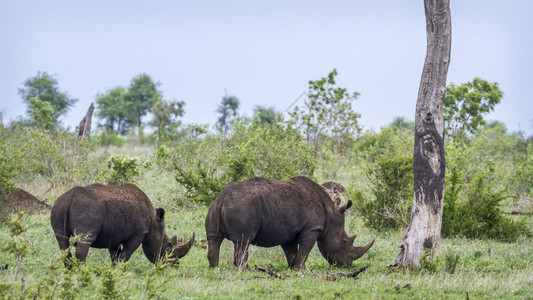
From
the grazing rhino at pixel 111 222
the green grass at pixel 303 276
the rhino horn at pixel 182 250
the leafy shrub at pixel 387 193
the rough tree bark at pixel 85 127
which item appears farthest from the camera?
the rough tree bark at pixel 85 127

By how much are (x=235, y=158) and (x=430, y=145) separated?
28.8 feet

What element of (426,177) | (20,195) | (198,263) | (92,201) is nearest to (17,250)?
(92,201)

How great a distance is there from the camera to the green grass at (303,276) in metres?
10.7

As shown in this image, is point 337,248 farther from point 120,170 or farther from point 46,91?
point 46,91

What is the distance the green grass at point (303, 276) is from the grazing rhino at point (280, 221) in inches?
13.5

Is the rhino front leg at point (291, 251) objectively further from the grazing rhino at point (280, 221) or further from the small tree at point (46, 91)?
the small tree at point (46, 91)

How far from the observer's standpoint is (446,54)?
45.8ft

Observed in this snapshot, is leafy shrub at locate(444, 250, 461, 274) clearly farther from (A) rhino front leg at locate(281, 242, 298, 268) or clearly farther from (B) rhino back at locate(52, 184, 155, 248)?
(B) rhino back at locate(52, 184, 155, 248)

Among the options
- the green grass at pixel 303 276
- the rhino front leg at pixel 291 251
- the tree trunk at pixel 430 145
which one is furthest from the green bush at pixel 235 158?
the tree trunk at pixel 430 145

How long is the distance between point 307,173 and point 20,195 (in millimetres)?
9094

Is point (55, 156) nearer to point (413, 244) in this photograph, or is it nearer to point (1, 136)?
point (1, 136)

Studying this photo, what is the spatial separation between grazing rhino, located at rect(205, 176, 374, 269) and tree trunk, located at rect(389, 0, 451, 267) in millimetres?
1077

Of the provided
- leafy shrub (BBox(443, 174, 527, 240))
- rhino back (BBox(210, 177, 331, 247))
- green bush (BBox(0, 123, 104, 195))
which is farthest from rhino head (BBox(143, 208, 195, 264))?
green bush (BBox(0, 123, 104, 195))

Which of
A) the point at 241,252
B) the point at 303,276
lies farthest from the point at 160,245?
the point at 303,276
